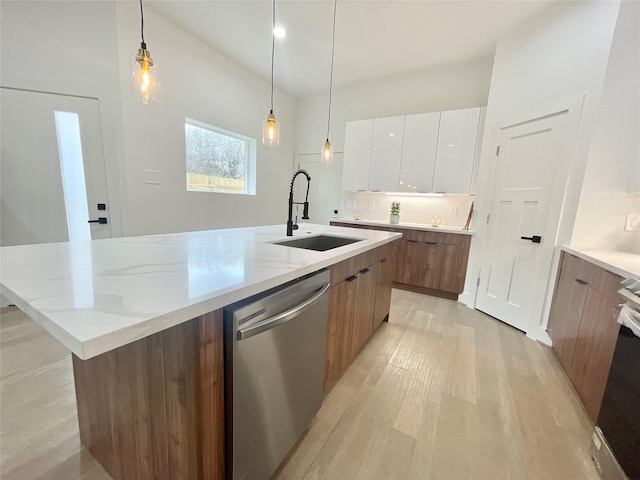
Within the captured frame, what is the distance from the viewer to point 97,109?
8.02 ft

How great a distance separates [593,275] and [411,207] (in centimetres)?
243

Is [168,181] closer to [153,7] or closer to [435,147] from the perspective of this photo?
[153,7]

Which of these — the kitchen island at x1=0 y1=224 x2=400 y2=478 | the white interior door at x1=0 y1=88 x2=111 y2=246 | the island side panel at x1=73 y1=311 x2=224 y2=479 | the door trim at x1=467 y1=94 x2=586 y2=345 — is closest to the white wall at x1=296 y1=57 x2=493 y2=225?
the door trim at x1=467 y1=94 x2=586 y2=345

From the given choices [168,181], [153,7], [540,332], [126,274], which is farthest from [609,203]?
[153,7]

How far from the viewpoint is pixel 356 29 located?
2.72 m

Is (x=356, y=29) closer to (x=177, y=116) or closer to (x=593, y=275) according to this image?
(x=177, y=116)

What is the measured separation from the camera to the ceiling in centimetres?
238

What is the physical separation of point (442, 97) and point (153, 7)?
3489mm

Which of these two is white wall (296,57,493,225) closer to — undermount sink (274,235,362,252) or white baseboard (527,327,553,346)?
white baseboard (527,327,553,346)

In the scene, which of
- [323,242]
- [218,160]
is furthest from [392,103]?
[323,242]

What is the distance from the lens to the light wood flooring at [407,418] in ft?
3.73

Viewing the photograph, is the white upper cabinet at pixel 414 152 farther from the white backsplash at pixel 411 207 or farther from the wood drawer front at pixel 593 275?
the wood drawer front at pixel 593 275

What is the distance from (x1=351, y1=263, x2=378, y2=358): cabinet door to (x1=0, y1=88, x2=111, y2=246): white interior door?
8.63 feet

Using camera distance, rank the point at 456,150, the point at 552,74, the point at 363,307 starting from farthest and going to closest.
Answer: the point at 456,150
the point at 552,74
the point at 363,307
